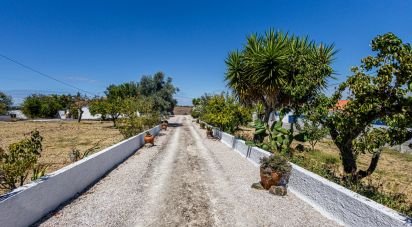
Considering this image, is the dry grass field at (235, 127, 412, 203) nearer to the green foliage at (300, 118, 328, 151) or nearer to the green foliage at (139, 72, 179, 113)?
the green foliage at (300, 118, 328, 151)

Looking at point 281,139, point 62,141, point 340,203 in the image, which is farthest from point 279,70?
point 62,141

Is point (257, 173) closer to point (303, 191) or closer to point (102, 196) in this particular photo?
point (303, 191)

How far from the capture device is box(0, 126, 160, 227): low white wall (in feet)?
16.1

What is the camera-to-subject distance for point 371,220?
5.21m

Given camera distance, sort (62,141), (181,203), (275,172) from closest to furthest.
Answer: (181,203), (275,172), (62,141)

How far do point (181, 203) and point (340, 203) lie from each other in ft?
13.5

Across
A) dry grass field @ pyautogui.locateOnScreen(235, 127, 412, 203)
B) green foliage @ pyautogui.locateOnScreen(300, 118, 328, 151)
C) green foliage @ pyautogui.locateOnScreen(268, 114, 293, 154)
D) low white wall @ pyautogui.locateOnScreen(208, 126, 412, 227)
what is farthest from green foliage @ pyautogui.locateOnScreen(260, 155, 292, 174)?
dry grass field @ pyautogui.locateOnScreen(235, 127, 412, 203)

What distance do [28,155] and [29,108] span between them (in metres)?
74.4

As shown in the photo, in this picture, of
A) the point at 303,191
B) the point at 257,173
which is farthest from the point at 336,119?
the point at 257,173

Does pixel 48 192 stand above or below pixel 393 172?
above

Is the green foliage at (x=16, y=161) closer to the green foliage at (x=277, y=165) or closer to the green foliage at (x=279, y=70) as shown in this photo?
the green foliage at (x=277, y=165)

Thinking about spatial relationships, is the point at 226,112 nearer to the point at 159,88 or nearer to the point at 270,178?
the point at 270,178

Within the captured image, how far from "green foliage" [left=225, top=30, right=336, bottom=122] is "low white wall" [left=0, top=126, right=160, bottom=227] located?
8.11 m

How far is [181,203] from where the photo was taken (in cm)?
714
